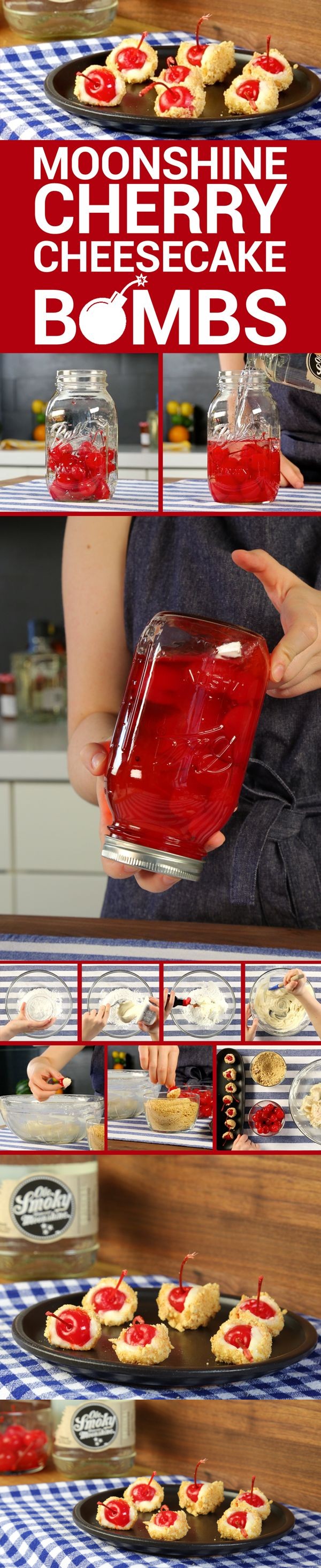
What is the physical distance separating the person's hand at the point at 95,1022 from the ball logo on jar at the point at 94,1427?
0.50m

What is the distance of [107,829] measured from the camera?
0.77 meters

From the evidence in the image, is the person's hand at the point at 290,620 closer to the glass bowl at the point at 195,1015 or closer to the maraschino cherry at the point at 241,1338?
the glass bowl at the point at 195,1015

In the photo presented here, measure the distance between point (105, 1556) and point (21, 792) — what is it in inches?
69.3

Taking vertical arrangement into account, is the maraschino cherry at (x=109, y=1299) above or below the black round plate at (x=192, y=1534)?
above

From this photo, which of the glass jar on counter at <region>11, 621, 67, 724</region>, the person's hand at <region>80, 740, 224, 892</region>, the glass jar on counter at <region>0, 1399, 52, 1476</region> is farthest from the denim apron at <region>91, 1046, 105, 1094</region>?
the glass jar on counter at <region>11, 621, 67, 724</region>

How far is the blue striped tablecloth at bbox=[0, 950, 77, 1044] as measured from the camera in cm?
83

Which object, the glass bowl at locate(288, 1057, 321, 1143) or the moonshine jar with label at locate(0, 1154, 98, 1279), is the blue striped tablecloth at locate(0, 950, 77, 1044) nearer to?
the glass bowl at locate(288, 1057, 321, 1143)

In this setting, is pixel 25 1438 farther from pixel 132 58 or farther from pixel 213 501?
pixel 132 58

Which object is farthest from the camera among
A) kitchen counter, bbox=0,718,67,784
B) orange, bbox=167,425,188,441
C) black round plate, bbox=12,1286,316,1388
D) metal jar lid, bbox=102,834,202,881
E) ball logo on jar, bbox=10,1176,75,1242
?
orange, bbox=167,425,188,441

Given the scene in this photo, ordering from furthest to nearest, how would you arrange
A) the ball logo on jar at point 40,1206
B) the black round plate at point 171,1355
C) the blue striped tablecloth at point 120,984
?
the ball logo on jar at point 40,1206 < the black round plate at point 171,1355 < the blue striped tablecloth at point 120,984

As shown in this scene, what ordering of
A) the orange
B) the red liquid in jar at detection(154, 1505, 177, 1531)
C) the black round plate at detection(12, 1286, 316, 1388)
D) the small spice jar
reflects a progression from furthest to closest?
the small spice jar → the orange → the red liquid in jar at detection(154, 1505, 177, 1531) → the black round plate at detection(12, 1286, 316, 1388)

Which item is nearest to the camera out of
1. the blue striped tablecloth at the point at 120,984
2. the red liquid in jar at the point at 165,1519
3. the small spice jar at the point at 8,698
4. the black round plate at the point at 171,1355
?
the blue striped tablecloth at the point at 120,984

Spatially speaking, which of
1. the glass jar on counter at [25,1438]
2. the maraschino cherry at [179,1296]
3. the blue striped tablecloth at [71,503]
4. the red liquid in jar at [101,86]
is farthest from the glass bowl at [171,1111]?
the red liquid in jar at [101,86]

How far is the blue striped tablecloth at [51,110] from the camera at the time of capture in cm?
81
